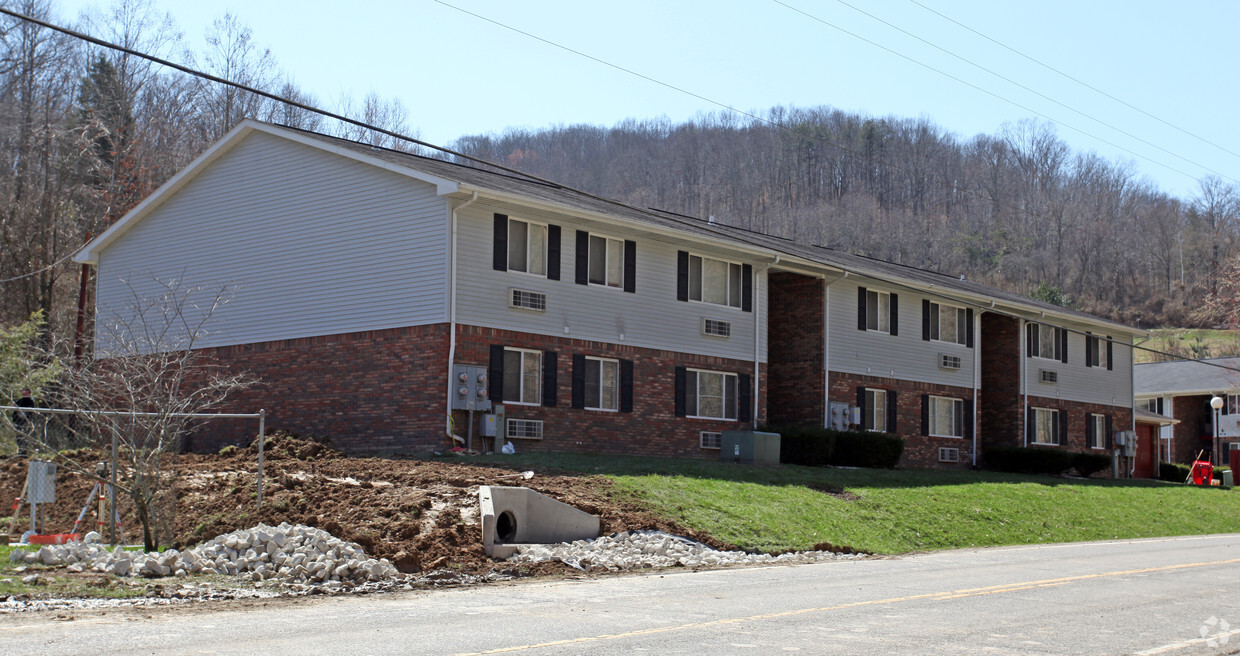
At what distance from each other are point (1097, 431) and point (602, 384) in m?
26.3

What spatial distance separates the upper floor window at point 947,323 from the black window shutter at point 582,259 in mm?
14887

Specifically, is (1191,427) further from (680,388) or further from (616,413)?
(616,413)

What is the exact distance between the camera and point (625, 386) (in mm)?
27750

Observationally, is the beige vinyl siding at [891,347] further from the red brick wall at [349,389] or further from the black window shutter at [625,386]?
the red brick wall at [349,389]

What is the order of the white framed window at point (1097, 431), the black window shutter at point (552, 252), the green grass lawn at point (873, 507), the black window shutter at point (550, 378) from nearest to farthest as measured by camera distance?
1. the green grass lawn at point (873, 507)
2. the black window shutter at point (550, 378)
3. the black window shutter at point (552, 252)
4. the white framed window at point (1097, 431)

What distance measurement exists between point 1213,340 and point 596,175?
2091 inches

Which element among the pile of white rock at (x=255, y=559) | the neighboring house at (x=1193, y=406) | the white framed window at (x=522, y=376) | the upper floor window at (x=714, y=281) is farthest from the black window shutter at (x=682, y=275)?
the neighboring house at (x=1193, y=406)

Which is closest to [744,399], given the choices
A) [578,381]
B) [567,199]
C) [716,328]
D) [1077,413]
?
[716,328]

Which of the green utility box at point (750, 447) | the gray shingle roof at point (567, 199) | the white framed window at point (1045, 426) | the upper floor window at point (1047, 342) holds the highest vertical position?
the gray shingle roof at point (567, 199)

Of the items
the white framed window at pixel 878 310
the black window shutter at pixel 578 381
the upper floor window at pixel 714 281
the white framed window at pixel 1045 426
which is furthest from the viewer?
A: the white framed window at pixel 1045 426

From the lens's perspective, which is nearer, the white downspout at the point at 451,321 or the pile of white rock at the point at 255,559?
the pile of white rock at the point at 255,559

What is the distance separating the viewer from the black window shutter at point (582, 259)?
27109 mm

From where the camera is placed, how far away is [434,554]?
15031 millimetres

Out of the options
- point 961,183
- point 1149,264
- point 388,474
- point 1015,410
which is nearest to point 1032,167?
point 961,183
